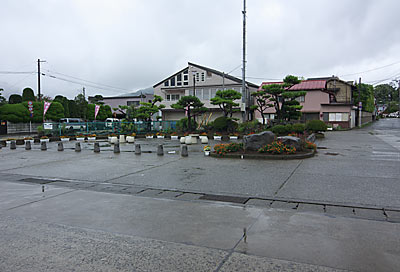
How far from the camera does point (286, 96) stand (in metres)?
22.5

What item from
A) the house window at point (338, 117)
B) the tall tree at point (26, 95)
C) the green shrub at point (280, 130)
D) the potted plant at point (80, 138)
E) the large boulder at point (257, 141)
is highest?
Result: the tall tree at point (26, 95)

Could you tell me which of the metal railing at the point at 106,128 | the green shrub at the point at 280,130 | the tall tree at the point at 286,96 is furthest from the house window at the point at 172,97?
the green shrub at the point at 280,130

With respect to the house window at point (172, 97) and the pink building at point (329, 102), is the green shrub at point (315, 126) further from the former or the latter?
the house window at point (172, 97)

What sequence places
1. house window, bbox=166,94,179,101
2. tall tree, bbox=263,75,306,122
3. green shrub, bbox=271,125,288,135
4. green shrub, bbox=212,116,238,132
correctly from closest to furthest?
green shrub, bbox=271,125,288,135
tall tree, bbox=263,75,306,122
green shrub, bbox=212,116,238,132
house window, bbox=166,94,179,101

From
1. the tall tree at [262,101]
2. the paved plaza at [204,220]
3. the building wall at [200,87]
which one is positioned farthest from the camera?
the building wall at [200,87]

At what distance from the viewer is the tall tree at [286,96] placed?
22531 mm

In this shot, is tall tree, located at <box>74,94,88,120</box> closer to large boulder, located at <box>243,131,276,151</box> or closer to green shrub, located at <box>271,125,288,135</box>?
green shrub, located at <box>271,125,288,135</box>

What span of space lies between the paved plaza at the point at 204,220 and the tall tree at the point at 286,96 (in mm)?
13091

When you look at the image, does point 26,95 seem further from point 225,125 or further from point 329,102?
point 329,102

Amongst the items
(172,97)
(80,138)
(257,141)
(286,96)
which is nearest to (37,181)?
(257,141)

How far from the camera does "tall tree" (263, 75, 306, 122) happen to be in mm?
22531

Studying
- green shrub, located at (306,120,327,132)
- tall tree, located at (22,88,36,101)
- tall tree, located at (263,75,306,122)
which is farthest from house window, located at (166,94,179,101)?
green shrub, located at (306,120,327,132)

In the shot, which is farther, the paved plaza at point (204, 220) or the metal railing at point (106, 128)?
the metal railing at point (106, 128)

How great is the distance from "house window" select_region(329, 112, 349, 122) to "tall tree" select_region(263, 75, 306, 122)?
14.8 metres
